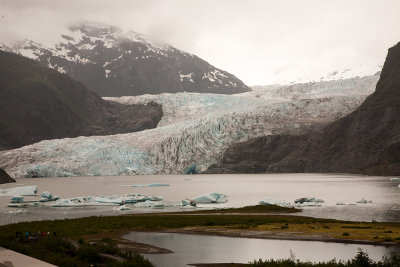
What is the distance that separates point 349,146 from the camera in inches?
5866

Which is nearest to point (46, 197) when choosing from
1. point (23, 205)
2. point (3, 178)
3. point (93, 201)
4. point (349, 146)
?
point (23, 205)

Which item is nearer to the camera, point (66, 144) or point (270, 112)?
point (66, 144)

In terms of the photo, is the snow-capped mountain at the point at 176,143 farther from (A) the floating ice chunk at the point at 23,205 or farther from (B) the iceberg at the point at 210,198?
(B) the iceberg at the point at 210,198

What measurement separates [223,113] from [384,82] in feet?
160

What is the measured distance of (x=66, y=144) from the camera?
139 metres

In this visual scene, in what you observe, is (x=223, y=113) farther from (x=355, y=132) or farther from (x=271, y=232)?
(x=271, y=232)

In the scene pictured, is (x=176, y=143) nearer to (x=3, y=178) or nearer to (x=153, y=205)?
(x=3, y=178)

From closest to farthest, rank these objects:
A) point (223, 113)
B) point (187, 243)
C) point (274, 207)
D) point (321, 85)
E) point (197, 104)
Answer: point (187, 243) < point (274, 207) < point (223, 113) < point (197, 104) < point (321, 85)

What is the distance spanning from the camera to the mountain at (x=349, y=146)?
139 metres

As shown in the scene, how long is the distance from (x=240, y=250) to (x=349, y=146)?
13030 cm

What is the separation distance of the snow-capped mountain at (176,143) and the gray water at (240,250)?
10623cm

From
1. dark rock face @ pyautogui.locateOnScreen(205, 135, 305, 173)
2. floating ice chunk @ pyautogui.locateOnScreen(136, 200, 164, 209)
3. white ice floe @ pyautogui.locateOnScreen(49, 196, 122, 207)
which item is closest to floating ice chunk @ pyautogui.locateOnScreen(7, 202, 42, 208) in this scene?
white ice floe @ pyautogui.locateOnScreen(49, 196, 122, 207)

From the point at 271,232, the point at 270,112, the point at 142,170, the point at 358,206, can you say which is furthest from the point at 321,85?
the point at 271,232

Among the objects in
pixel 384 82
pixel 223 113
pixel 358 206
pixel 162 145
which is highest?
pixel 384 82
